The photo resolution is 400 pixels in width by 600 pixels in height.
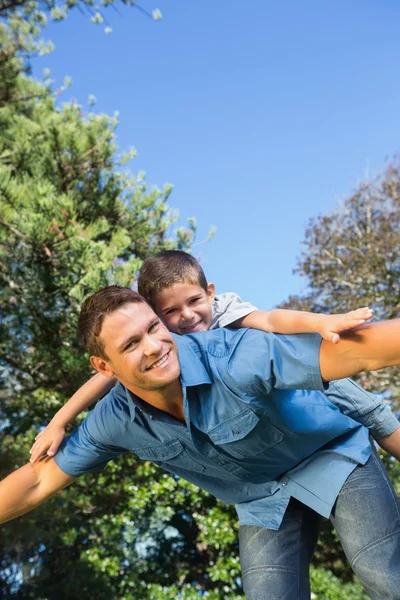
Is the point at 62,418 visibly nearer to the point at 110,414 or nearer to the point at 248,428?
the point at 110,414

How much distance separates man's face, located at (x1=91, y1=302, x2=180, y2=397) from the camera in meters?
2.11

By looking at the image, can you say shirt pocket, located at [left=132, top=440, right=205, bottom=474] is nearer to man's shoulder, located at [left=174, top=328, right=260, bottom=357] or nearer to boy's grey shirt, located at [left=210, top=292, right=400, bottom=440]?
man's shoulder, located at [left=174, top=328, right=260, bottom=357]

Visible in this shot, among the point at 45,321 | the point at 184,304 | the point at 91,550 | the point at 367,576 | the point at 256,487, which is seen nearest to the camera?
the point at 367,576

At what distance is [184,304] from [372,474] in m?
1.07

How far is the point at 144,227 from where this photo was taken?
7.80 m

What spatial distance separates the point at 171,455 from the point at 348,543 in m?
0.68

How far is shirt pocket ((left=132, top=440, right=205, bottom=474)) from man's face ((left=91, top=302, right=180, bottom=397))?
0.99 feet

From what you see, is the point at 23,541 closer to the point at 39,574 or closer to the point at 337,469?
the point at 39,574

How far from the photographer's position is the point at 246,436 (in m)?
2.16

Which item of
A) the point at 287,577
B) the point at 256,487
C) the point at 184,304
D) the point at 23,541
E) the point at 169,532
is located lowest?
the point at 169,532

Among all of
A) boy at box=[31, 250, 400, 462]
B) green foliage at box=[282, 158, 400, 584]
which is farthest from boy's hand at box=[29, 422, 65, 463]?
green foliage at box=[282, 158, 400, 584]

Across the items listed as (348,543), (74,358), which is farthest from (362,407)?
(74,358)

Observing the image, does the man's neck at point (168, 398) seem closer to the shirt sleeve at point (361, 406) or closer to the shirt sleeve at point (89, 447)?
the shirt sleeve at point (89, 447)

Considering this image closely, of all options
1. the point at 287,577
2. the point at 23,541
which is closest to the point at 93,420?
the point at 287,577
